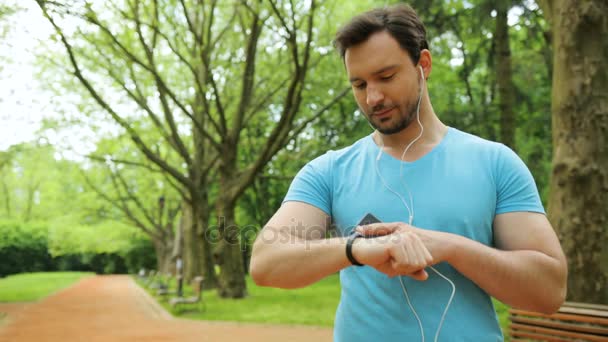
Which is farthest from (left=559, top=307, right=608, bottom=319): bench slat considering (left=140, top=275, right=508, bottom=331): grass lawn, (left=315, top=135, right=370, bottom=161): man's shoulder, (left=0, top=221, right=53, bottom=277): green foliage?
(left=0, top=221, right=53, bottom=277): green foliage

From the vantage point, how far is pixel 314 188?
69.5 inches

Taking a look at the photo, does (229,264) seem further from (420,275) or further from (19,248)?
(420,275)

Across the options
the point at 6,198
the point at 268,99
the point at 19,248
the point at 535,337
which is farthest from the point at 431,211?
the point at 6,198

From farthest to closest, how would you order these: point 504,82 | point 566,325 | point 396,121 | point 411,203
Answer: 1. point 504,82
2. point 566,325
3. point 396,121
4. point 411,203

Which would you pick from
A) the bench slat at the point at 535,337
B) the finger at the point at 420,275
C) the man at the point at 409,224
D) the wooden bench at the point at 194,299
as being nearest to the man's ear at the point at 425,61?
the man at the point at 409,224

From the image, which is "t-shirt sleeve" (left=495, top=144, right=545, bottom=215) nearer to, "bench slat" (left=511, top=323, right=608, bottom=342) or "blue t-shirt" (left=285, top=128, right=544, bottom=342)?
"blue t-shirt" (left=285, top=128, right=544, bottom=342)

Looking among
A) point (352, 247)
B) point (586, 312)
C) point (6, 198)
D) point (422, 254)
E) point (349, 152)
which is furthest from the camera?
point (6, 198)

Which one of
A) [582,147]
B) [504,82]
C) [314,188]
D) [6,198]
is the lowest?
[314,188]

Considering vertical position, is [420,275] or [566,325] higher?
[420,275]

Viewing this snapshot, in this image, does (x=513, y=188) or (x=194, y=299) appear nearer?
(x=513, y=188)

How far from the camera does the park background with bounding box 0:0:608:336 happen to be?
703cm

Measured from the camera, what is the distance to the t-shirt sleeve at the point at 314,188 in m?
1.75

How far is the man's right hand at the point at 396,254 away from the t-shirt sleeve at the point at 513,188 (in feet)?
1.10

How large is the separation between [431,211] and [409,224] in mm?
81
